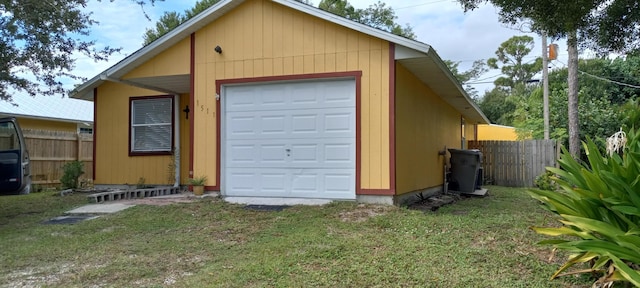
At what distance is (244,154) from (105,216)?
2.75 meters

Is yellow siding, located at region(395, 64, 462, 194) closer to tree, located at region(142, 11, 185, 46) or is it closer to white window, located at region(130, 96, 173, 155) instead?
white window, located at region(130, 96, 173, 155)

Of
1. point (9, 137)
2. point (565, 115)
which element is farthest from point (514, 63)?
point (9, 137)

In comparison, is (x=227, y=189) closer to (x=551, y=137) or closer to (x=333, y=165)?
(x=333, y=165)

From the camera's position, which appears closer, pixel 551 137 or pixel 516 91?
pixel 551 137

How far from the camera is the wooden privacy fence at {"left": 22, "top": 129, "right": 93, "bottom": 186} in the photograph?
14.1 metres

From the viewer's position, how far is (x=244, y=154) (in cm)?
905

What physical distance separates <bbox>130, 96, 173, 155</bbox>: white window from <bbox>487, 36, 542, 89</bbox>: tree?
35.5m

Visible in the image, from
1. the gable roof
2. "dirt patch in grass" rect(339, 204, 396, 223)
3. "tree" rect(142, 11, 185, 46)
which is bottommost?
"dirt patch in grass" rect(339, 204, 396, 223)

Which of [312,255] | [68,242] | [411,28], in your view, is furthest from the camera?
[411,28]

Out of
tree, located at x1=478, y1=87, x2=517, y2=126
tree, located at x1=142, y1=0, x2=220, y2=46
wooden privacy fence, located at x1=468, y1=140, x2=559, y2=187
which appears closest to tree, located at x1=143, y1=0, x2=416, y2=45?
tree, located at x1=142, y1=0, x2=220, y2=46

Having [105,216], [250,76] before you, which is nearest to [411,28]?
[250,76]

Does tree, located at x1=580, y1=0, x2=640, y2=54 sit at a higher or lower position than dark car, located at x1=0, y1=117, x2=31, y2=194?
higher

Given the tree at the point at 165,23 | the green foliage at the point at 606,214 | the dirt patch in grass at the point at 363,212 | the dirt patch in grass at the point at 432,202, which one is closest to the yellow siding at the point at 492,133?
the dirt patch in grass at the point at 432,202

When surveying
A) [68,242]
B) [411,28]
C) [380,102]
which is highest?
[411,28]
